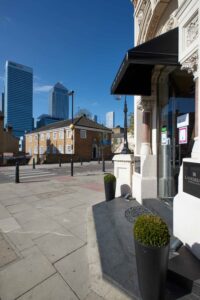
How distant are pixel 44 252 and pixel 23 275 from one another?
0.64 meters

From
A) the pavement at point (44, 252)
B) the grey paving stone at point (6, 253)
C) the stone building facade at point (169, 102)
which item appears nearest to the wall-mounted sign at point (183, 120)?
the stone building facade at point (169, 102)

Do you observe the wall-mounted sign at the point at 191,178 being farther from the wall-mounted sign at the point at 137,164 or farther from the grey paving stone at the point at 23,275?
the wall-mounted sign at the point at 137,164

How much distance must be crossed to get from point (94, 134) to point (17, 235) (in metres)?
38.4

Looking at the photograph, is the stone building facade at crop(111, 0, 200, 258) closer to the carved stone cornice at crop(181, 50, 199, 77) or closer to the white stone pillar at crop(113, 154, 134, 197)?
the carved stone cornice at crop(181, 50, 199, 77)

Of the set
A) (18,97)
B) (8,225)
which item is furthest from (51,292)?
(18,97)

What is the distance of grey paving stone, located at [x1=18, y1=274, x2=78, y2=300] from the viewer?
229cm

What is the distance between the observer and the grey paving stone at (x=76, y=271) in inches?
96.0

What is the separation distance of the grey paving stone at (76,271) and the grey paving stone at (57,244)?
0.17 meters

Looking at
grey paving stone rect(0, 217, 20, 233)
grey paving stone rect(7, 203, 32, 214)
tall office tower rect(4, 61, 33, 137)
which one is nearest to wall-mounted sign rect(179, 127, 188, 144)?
grey paving stone rect(0, 217, 20, 233)

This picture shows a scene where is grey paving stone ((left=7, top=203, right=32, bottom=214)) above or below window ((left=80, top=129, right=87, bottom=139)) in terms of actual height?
below

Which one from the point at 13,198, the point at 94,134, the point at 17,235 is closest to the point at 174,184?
the point at 17,235

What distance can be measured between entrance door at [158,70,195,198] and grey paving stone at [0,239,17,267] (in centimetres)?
379

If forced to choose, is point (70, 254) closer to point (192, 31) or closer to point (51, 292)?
point (51, 292)

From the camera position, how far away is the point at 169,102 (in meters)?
5.16
